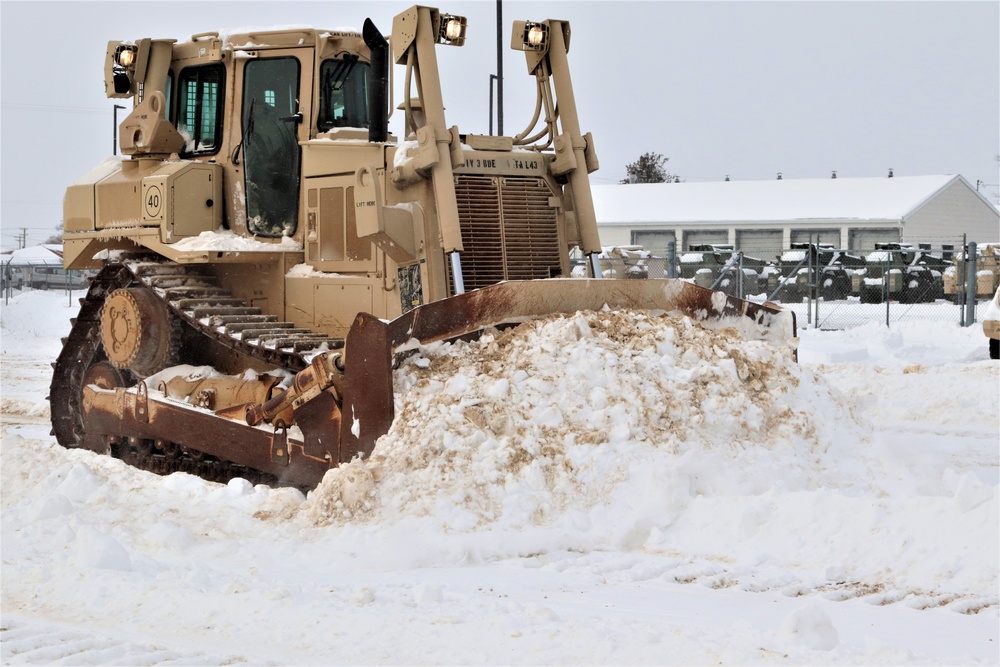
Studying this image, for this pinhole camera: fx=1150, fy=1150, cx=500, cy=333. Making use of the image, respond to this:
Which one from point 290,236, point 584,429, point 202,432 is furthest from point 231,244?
point 584,429

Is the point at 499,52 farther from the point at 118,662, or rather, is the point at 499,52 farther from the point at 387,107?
the point at 118,662

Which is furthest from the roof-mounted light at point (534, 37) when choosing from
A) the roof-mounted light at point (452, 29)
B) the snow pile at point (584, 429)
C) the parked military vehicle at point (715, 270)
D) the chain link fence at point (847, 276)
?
the parked military vehicle at point (715, 270)

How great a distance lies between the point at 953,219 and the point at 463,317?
4112 centimetres

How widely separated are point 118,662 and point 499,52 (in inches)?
809

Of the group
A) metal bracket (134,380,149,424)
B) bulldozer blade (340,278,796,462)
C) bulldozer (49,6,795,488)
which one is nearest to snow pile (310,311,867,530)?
bulldozer blade (340,278,796,462)

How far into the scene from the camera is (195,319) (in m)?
8.51

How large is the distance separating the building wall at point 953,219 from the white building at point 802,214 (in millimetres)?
38

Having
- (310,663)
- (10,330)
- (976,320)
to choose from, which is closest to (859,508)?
(310,663)

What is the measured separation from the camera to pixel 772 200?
44969 mm

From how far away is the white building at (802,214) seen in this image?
40.8m

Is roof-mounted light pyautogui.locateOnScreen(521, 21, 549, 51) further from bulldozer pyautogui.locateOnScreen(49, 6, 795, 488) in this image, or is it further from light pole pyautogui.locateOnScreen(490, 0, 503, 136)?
light pole pyautogui.locateOnScreen(490, 0, 503, 136)

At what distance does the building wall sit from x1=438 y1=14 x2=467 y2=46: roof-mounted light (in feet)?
115

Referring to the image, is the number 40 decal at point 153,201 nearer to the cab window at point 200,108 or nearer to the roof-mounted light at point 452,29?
the cab window at point 200,108

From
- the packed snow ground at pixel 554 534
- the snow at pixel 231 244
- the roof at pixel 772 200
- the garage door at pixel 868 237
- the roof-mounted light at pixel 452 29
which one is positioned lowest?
the packed snow ground at pixel 554 534
